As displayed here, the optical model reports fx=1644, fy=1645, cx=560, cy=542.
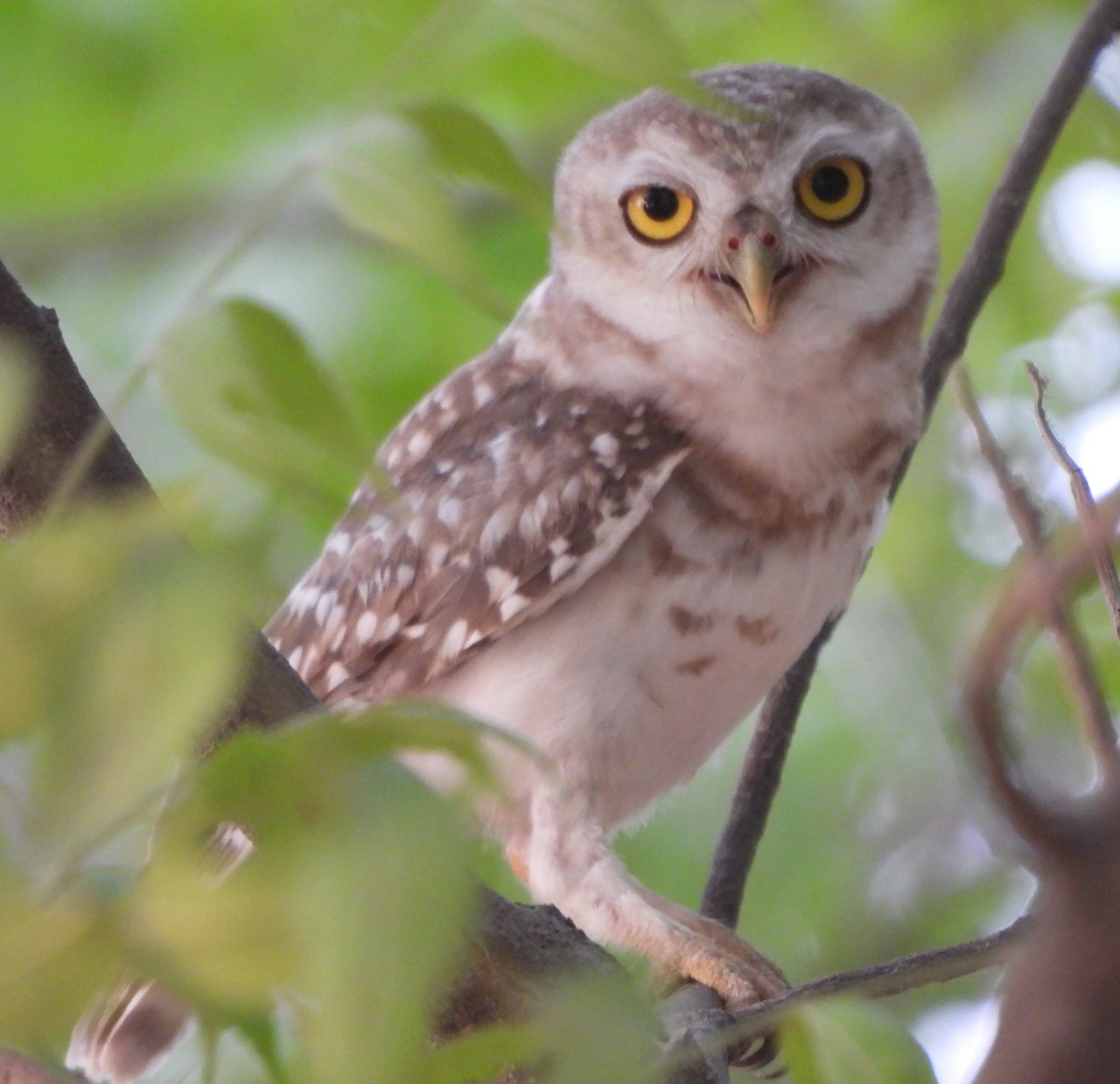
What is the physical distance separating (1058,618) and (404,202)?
1.07 feet

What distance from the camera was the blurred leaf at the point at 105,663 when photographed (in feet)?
1.89

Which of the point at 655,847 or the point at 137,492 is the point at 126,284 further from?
the point at 137,492

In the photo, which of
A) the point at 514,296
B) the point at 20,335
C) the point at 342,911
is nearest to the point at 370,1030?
the point at 342,911

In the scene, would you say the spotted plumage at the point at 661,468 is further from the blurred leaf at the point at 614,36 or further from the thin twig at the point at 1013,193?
the blurred leaf at the point at 614,36

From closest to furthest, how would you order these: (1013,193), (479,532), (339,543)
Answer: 1. (479,532)
2. (1013,193)
3. (339,543)

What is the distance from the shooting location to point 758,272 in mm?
1926

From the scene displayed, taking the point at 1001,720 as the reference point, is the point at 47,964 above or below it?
below

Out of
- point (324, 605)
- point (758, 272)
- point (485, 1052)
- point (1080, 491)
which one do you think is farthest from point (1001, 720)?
point (324, 605)

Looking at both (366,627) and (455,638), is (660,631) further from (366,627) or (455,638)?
(366,627)

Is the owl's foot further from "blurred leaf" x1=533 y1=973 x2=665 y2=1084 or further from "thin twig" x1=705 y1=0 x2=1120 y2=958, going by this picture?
"blurred leaf" x1=533 y1=973 x2=665 y2=1084

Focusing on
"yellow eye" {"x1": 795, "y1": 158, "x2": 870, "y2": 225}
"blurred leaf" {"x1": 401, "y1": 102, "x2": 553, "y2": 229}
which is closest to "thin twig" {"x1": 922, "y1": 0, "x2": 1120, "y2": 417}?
"yellow eye" {"x1": 795, "y1": 158, "x2": 870, "y2": 225}

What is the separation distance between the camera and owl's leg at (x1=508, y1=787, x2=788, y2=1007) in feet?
5.70

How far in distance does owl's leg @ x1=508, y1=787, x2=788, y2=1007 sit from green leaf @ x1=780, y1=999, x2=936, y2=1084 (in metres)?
0.94

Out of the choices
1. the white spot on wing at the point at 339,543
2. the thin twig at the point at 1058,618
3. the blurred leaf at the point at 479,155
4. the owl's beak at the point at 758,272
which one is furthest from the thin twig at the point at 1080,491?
the white spot on wing at the point at 339,543
